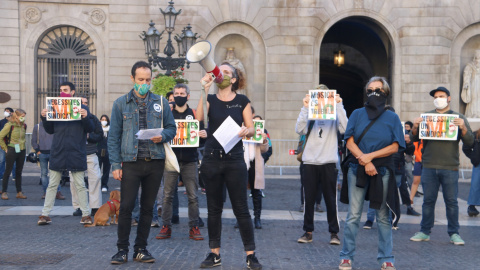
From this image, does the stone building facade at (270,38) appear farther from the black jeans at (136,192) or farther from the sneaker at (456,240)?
the black jeans at (136,192)

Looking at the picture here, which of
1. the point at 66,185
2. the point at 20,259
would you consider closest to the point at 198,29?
the point at 66,185

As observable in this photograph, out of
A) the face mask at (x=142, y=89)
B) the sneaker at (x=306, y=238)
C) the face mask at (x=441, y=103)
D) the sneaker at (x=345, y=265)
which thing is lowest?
the sneaker at (x=306, y=238)

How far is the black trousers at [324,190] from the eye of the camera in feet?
28.0

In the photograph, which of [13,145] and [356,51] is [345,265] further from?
[356,51]

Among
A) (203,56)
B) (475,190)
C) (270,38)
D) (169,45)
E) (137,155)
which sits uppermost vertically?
(270,38)

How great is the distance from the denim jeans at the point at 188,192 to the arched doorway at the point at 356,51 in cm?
1684

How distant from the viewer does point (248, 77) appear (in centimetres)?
2391

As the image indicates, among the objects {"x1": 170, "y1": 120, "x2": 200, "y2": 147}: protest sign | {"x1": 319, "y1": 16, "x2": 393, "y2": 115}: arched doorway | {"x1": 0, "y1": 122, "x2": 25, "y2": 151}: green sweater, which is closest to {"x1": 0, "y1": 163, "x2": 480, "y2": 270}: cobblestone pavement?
{"x1": 170, "y1": 120, "x2": 200, "y2": 147}: protest sign

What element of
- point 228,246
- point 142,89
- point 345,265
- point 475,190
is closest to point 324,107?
point 228,246

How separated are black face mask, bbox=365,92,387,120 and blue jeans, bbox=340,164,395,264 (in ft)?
1.99

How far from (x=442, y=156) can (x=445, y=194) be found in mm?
564

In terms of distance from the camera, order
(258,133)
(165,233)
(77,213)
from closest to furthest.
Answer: (165,233), (258,133), (77,213)

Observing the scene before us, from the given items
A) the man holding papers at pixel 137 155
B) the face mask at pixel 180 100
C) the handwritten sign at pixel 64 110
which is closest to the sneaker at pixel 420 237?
the face mask at pixel 180 100

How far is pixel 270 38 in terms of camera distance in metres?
23.2
